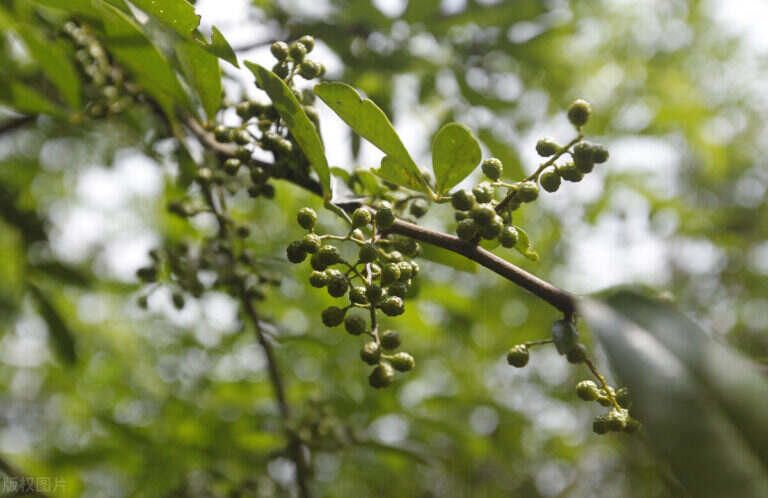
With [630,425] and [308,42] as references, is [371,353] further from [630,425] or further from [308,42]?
[308,42]

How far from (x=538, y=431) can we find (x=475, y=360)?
1.66 meters

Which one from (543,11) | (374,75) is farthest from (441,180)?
(543,11)

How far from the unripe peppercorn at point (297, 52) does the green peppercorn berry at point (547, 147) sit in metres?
0.63

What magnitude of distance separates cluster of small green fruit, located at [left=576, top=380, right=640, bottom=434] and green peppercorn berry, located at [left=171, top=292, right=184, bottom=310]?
1.57m

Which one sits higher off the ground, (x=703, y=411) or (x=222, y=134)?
(x=703, y=411)

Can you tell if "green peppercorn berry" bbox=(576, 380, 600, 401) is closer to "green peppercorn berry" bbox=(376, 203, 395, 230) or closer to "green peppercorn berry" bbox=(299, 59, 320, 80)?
"green peppercorn berry" bbox=(376, 203, 395, 230)

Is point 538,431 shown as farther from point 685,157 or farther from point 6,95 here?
point 685,157

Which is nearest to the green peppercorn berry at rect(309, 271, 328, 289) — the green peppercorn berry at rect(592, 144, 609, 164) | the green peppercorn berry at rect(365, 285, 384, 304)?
the green peppercorn berry at rect(365, 285, 384, 304)

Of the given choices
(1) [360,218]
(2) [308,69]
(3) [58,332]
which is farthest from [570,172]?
(3) [58,332]

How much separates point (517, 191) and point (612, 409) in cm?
51

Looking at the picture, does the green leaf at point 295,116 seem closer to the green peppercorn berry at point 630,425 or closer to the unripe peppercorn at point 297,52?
the unripe peppercorn at point 297,52

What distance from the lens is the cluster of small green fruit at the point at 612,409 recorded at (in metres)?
1.33

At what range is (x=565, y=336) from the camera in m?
1.33

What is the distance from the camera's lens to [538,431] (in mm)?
5605
